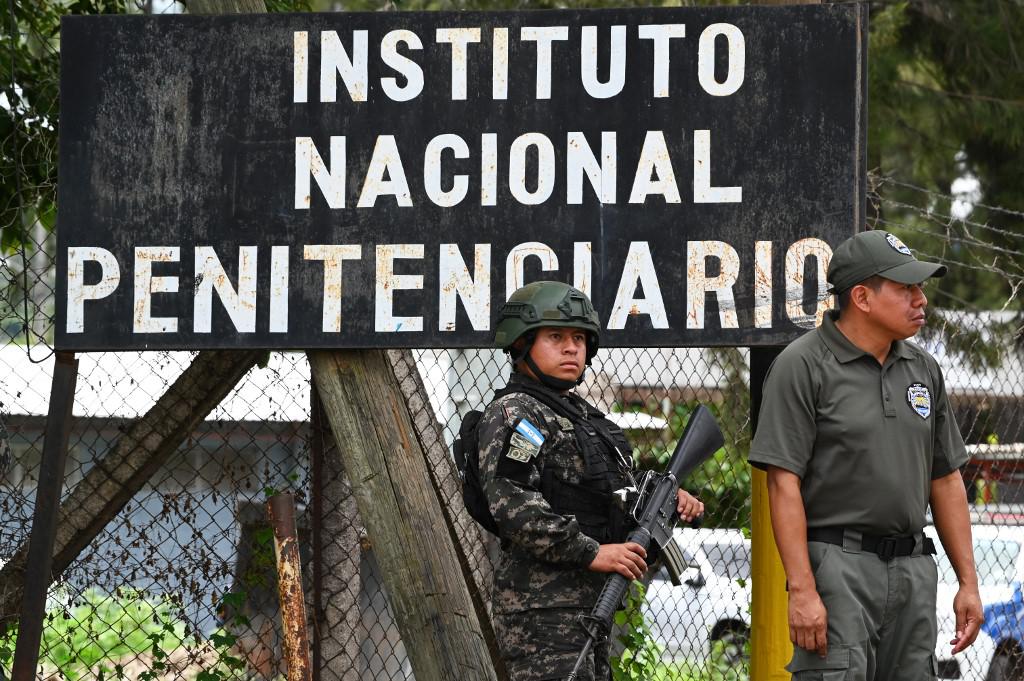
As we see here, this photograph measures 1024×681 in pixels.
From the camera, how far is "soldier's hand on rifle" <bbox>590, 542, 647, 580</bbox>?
328 cm

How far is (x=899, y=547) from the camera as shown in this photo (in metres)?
3.26

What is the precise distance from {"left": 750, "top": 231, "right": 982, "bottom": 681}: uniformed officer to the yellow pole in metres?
0.76

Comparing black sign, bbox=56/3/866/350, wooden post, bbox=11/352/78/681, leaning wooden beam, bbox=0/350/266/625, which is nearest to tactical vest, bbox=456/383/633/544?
black sign, bbox=56/3/866/350

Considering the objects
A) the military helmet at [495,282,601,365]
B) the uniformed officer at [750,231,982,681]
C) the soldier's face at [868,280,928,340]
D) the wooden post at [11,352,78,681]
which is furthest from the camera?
the wooden post at [11,352,78,681]

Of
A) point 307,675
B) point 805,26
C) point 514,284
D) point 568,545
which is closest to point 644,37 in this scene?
point 805,26

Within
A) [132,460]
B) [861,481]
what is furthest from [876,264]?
[132,460]

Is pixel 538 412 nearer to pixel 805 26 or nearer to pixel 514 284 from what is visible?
pixel 514 284

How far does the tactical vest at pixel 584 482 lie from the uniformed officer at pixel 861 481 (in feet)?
1.41

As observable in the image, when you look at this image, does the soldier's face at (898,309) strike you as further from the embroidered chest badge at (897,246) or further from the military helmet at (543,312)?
the military helmet at (543,312)

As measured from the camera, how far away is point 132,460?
14.6 feet

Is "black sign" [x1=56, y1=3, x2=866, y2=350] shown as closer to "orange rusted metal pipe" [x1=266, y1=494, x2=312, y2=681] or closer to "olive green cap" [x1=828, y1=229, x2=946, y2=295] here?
"olive green cap" [x1=828, y1=229, x2=946, y2=295]

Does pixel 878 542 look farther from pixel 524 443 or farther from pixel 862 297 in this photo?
pixel 524 443

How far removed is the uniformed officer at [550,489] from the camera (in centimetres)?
327

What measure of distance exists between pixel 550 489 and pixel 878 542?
92 cm
